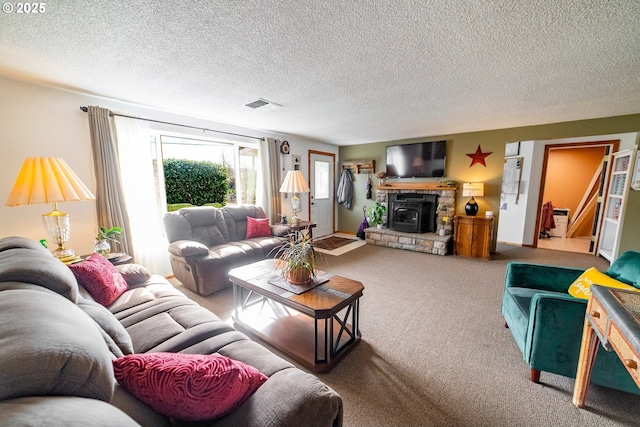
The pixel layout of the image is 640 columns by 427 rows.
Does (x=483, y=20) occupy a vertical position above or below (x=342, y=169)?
above

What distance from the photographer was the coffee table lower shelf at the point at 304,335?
176 cm

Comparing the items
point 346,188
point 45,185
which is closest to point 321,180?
point 346,188

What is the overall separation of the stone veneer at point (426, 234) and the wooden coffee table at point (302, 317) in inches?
110

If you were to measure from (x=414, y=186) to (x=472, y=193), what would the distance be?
1.06 meters

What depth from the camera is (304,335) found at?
205 cm

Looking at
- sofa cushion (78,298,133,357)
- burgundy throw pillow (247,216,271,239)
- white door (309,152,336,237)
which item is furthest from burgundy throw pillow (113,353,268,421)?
white door (309,152,336,237)

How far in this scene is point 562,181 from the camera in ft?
19.9

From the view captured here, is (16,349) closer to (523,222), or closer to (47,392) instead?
(47,392)

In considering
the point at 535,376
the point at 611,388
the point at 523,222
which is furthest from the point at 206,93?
the point at 523,222

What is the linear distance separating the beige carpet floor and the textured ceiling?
224cm

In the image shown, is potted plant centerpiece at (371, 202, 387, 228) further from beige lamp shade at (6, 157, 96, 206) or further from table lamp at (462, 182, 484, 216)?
beige lamp shade at (6, 157, 96, 206)

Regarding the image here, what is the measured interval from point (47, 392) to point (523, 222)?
6513 mm

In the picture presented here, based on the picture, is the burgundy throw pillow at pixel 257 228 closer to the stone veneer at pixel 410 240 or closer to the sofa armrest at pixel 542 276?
the stone veneer at pixel 410 240

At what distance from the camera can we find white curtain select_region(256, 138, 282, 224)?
14.7 feet
